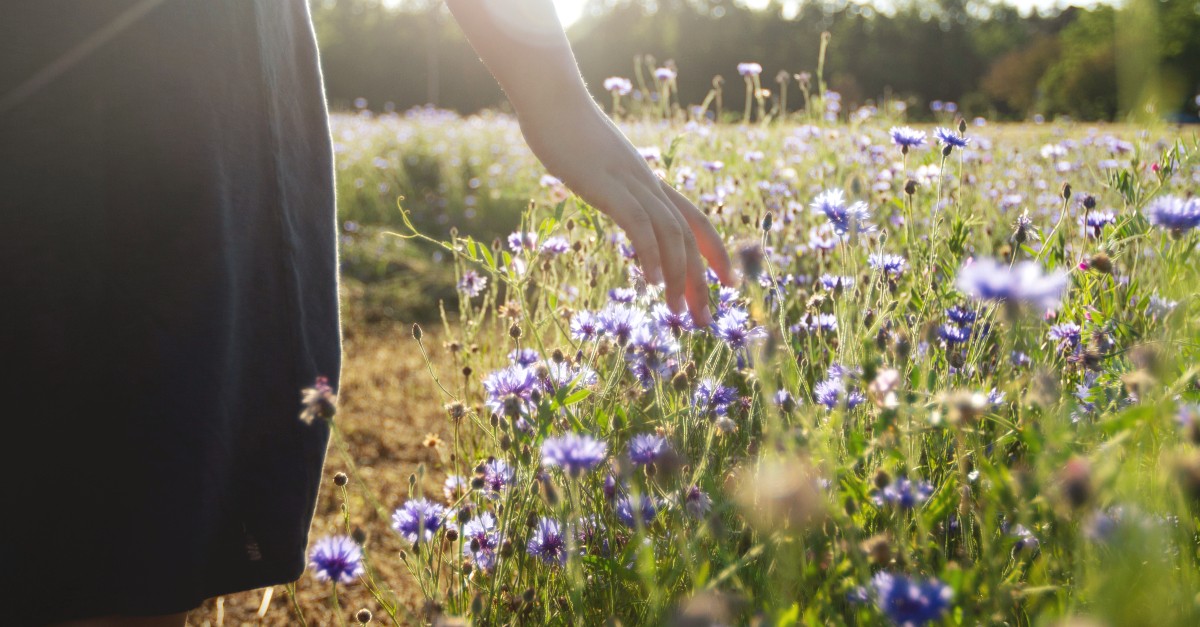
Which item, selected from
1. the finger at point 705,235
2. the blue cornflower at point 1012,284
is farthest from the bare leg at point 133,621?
the blue cornflower at point 1012,284

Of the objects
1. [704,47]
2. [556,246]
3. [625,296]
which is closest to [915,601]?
[625,296]

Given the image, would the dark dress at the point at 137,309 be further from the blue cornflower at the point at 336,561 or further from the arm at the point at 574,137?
the arm at the point at 574,137

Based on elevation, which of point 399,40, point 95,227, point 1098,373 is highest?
point 399,40

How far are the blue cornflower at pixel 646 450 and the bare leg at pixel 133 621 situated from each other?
1.79ft

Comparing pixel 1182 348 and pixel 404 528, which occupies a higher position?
pixel 1182 348

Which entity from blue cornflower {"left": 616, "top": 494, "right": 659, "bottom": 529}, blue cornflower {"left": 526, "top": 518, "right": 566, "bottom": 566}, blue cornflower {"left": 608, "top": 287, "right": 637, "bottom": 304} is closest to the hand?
blue cornflower {"left": 616, "top": 494, "right": 659, "bottom": 529}

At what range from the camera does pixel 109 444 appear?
2.83 feet

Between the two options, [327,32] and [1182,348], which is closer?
[1182,348]

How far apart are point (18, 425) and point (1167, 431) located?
4.11ft

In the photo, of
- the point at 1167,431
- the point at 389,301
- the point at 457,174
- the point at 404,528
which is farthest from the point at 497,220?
the point at 1167,431

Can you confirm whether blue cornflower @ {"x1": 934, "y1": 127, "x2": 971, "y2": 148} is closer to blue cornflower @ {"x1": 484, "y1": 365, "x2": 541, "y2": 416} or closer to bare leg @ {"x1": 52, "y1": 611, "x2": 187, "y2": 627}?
blue cornflower @ {"x1": 484, "y1": 365, "x2": 541, "y2": 416}

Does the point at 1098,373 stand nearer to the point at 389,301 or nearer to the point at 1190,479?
the point at 1190,479

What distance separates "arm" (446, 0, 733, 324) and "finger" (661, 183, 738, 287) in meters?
0.04

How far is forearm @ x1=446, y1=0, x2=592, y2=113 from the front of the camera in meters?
1.03
